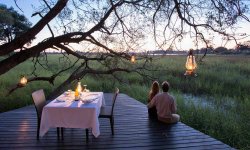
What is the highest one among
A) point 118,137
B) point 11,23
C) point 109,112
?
point 11,23

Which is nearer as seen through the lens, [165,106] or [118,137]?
[118,137]

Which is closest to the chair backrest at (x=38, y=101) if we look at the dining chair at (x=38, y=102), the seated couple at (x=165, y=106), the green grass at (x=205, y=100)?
the dining chair at (x=38, y=102)

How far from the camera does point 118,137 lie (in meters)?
4.80

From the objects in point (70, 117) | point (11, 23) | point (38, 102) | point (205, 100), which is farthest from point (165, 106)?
point (11, 23)

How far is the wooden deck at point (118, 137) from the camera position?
4.33 m

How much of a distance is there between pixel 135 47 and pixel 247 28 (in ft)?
13.2

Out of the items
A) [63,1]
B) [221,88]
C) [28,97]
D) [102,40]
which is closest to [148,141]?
[63,1]

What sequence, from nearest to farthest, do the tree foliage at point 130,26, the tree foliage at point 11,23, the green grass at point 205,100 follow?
the tree foliage at point 130,26 → the green grass at point 205,100 → the tree foliage at point 11,23

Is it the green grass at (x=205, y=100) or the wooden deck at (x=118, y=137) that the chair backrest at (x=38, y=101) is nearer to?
the wooden deck at (x=118, y=137)

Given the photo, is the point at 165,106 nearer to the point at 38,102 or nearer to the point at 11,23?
the point at 38,102

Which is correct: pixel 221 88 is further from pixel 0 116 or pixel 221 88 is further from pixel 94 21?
pixel 0 116

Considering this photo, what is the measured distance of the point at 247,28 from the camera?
420cm

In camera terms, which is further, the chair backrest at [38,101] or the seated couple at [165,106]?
the seated couple at [165,106]

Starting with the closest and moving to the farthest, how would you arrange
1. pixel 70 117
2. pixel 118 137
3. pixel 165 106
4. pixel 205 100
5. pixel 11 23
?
1. pixel 70 117
2. pixel 118 137
3. pixel 165 106
4. pixel 205 100
5. pixel 11 23
